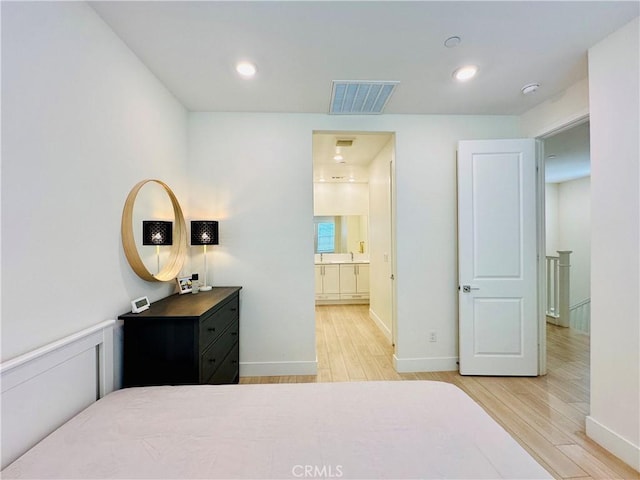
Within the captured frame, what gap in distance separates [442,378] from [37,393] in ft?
9.75

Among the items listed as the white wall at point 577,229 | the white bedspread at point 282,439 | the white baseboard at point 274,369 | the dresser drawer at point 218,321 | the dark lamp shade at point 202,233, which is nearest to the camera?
the white bedspread at point 282,439

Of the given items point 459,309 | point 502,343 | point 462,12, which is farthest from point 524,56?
point 502,343

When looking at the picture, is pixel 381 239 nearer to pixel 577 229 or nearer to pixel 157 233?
pixel 157 233

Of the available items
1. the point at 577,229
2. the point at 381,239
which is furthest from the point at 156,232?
the point at 577,229

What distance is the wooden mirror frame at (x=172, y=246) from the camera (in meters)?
1.78

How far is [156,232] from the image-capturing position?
205cm

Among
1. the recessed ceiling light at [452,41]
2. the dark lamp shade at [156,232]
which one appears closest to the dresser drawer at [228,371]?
the dark lamp shade at [156,232]

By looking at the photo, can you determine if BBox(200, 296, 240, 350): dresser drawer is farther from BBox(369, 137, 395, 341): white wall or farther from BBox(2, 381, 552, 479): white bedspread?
BBox(369, 137, 395, 341): white wall

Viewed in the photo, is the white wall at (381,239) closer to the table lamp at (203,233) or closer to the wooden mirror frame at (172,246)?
the table lamp at (203,233)

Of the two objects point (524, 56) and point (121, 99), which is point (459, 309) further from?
point (121, 99)

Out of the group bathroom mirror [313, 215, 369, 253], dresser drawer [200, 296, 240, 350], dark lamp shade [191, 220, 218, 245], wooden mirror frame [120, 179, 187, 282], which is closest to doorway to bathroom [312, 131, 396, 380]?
bathroom mirror [313, 215, 369, 253]

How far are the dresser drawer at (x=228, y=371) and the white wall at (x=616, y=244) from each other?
2.64m

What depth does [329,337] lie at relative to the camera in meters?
3.88

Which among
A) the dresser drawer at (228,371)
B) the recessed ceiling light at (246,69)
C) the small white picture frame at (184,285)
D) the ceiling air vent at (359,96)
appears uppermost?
the recessed ceiling light at (246,69)
